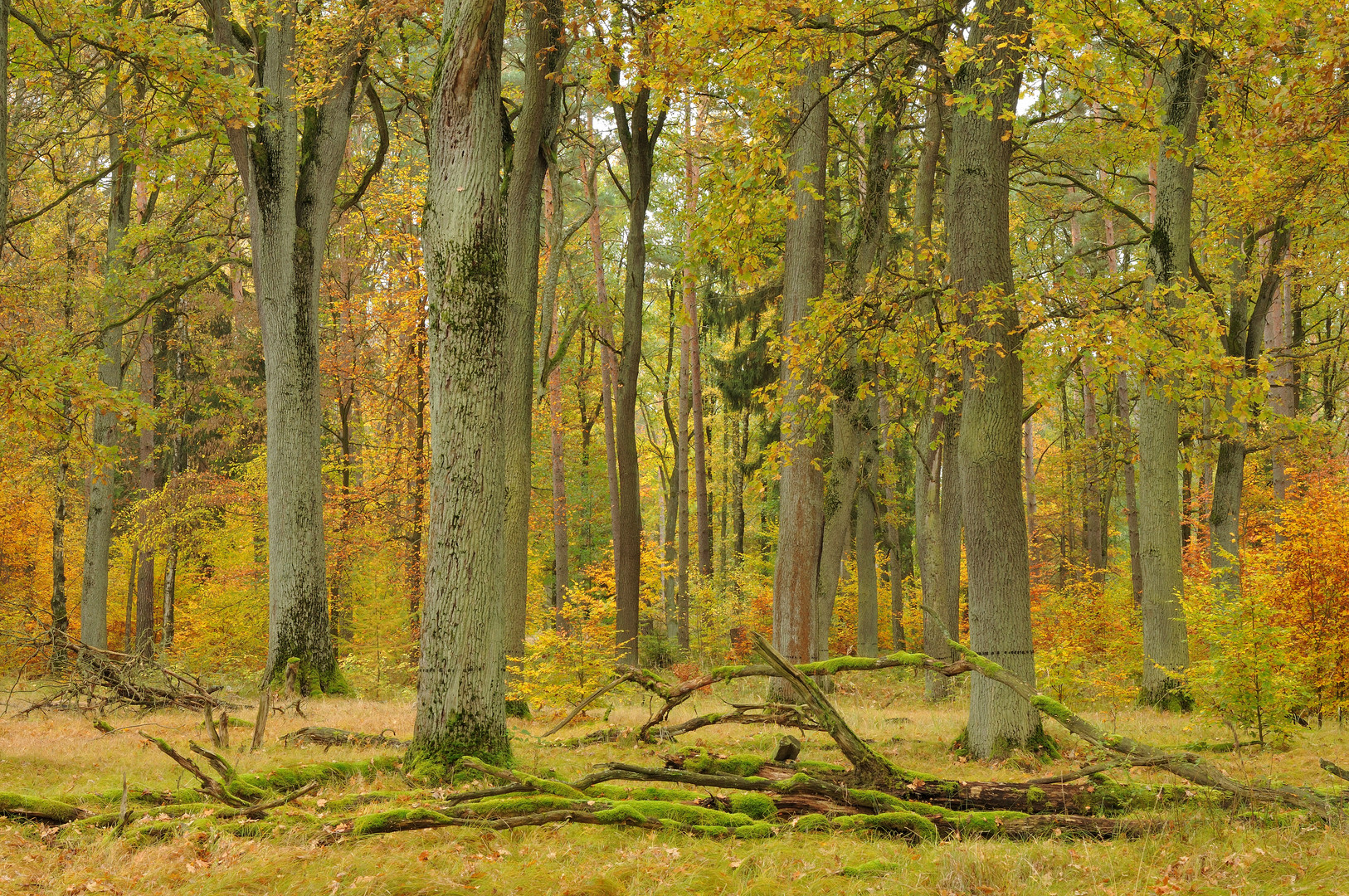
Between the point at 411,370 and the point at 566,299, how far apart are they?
5138 mm

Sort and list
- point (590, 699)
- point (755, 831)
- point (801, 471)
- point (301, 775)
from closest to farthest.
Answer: point (755, 831), point (301, 775), point (590, 699), point (801, 471)

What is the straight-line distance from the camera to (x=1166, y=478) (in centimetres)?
1127

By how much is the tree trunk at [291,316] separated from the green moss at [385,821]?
7.48m

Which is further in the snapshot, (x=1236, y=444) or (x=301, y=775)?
(x=1236, y=444)

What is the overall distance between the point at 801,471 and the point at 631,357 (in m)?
3.71

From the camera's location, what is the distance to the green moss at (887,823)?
15.8 ft

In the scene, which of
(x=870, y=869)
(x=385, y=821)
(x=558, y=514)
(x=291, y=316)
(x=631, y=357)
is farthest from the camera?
(x=558, y=514)

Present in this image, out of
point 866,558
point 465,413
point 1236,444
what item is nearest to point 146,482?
point 866,558

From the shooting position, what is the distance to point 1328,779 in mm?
6289

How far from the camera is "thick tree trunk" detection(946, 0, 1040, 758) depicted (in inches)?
304

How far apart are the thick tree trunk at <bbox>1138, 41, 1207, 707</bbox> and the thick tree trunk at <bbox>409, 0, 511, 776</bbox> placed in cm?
874

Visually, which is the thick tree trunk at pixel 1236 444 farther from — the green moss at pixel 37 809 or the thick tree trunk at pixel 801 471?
the green moss at pixel 37 809

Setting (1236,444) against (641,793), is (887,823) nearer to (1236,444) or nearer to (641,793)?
(641,793)

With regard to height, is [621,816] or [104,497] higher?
[104,497]
